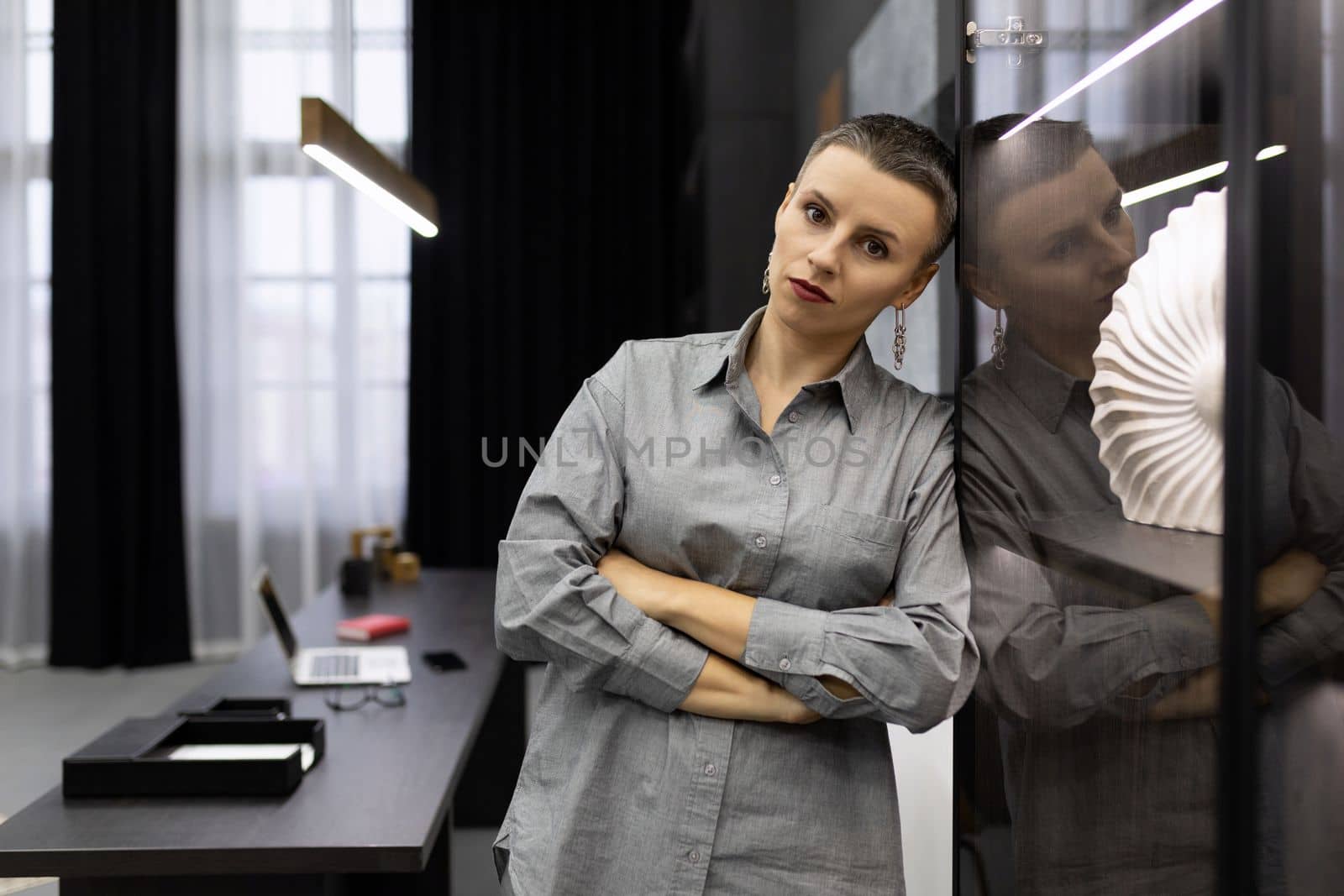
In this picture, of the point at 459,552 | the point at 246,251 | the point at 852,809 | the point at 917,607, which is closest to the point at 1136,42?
the point at 917,607

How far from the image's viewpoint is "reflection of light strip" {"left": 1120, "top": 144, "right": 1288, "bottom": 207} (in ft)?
2.25

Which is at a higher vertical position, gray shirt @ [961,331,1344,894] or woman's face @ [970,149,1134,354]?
woman's face @ [970,149,1134,354]

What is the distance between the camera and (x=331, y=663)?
248 cm

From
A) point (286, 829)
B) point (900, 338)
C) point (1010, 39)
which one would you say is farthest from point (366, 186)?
point (1010, 39)

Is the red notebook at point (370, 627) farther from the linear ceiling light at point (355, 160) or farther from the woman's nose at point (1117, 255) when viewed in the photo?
the woman's nose at point (1117, 255)

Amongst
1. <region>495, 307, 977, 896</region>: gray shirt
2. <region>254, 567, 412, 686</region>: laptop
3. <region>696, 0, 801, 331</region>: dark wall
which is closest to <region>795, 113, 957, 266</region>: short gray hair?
<region>495, 307, 977, 896</region>: gray shirt

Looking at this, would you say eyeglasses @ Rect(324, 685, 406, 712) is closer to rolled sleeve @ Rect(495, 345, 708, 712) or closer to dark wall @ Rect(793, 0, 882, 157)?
rolled sleeve @ Rect(495, 345, 708, 712)

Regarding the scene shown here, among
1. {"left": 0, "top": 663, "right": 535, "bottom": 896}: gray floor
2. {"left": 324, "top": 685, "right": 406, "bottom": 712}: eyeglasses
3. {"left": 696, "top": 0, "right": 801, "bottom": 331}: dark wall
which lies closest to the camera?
{"left": 324, "top": 685, "right": 406, "bottom": 712}: eyeglasses

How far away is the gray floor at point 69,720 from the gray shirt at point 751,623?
5.78 ft

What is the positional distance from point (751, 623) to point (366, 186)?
1.75 m

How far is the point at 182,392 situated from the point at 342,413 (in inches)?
28.3

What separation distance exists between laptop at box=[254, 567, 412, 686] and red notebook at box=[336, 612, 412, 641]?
0.18 meters

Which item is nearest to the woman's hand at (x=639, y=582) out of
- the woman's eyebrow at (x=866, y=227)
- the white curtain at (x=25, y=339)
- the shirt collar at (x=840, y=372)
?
the shirt collar at (x=840, y=372)

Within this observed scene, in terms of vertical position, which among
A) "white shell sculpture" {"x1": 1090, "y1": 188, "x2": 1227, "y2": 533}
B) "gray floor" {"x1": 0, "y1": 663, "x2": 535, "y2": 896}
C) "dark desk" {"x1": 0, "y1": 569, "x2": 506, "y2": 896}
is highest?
"white shell sculpture" {"x1": 1090, "y1": 188, "x2": 1227, "y2": 533}
